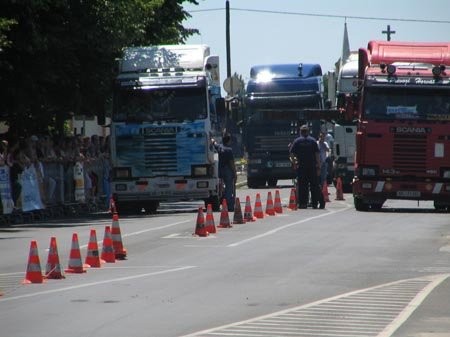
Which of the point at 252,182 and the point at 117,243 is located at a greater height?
the point at 117,243

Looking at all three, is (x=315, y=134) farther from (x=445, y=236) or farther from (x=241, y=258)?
(x=241, y=258)

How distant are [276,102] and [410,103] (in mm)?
14663

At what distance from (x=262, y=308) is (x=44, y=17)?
20838 millimetres

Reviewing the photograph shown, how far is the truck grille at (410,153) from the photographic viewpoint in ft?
106

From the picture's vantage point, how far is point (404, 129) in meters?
32.2

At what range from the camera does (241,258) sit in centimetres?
2020

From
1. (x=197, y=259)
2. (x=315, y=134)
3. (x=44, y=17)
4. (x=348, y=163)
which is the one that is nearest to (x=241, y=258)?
(x=197, y=259)

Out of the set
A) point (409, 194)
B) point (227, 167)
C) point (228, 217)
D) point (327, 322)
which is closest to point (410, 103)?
point (409, 194)

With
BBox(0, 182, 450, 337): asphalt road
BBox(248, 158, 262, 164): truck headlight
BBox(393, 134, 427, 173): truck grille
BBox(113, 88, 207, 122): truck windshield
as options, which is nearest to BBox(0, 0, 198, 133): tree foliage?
BBox(113, 88, 207, 122): truck windshield

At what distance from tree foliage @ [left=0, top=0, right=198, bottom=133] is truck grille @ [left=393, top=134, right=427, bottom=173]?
26.1 ft

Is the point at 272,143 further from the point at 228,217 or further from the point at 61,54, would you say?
the point at 228,217

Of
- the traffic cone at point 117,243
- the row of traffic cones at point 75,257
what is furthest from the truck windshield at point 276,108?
the row of traffic cones at point 75,257

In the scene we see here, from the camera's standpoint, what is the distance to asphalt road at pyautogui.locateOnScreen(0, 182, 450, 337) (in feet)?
43.0

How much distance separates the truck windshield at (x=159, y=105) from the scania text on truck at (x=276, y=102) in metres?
11.4
